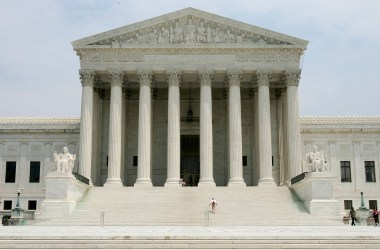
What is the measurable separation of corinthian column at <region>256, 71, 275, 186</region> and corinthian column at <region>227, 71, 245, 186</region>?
207 cm

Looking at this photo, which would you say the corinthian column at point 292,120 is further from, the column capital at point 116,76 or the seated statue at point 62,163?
the seated statue at point 62,163

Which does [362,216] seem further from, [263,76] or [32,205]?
[32,205]

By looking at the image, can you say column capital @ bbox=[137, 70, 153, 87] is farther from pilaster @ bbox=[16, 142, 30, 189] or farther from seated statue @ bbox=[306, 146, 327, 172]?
seated statue @ bbox=[306, 146, 327, 172]

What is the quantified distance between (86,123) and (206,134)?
12127 millimetres

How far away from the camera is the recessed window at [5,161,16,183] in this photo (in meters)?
61.2

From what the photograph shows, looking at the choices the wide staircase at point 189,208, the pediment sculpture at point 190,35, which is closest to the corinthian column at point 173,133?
the wide staircase at point 189,208

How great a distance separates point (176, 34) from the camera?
5494 centimetres

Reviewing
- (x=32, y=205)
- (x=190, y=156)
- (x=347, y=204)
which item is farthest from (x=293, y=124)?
(x=32, y=205)

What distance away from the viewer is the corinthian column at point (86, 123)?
53.0m

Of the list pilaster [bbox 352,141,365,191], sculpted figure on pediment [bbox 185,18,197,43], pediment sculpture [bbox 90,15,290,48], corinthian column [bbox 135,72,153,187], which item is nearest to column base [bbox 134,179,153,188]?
corinthian column [bbox 135,72,153,187]
